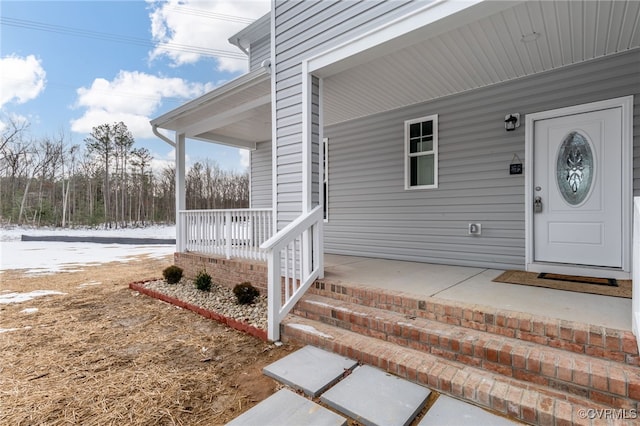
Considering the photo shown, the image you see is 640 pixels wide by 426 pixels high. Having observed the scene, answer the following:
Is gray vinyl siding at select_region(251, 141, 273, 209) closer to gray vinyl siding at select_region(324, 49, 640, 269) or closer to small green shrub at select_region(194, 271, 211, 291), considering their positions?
gray vinyl siding at select_region(324, 49, 640, 269)

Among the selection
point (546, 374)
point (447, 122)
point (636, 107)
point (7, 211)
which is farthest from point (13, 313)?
point (7, 211)

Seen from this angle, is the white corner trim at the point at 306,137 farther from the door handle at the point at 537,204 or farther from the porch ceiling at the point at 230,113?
the door handle at the point at 537,204

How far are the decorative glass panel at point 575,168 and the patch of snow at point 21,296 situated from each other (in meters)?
8.03

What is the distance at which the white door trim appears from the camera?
11.1 ft

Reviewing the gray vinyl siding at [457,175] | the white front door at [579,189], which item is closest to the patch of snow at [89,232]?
the gray vinyl siding at [457,175]

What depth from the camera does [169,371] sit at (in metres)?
2.61

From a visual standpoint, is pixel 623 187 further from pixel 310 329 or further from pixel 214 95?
pixel 214 95

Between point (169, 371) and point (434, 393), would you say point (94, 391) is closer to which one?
point (169, 371)

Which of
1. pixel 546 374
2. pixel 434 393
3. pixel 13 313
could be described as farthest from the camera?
pixel 13 313

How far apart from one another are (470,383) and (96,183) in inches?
905

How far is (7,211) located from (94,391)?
21704mm

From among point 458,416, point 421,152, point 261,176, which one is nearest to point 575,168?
point 421,152

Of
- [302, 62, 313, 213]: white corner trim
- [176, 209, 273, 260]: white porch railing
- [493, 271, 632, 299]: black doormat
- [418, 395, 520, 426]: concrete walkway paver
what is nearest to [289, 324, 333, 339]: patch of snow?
[418, 395, 520, 426]: concrete walkway paver

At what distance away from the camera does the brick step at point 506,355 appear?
1786mm
